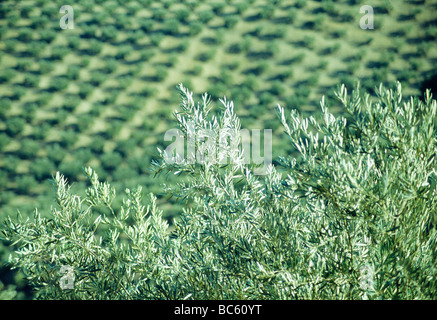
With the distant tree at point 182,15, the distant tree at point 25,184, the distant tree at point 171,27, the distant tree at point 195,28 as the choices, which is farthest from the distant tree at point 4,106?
the distant tree at point 182,15

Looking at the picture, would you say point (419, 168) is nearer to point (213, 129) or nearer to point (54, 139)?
point (213, 129)

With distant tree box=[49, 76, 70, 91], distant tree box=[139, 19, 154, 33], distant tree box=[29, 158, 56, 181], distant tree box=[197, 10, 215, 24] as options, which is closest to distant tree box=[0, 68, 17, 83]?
distant tree box=[49, 76, 70, 91]

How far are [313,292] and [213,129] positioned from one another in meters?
0.84

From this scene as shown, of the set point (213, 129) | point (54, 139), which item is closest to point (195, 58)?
point (54, 139)

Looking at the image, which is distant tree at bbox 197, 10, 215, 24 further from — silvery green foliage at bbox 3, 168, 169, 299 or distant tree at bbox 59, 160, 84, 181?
silvery green foliage at bbox 3, 168, 169, 299

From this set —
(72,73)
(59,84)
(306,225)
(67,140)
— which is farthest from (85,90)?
(306,225)

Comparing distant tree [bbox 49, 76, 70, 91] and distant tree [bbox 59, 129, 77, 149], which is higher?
distant tree [bbox 49, 76, 70, 91]

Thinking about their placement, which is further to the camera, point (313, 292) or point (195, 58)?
point (195, 58)

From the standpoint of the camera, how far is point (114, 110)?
10.0m

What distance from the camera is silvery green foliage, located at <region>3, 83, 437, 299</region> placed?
4.67ft

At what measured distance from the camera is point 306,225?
5.57 feet

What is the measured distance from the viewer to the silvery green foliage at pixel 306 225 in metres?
1.42

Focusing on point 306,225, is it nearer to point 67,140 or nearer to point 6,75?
point 67,140

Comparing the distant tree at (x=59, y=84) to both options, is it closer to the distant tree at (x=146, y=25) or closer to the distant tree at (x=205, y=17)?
the distant tree at (x=146, y=25)
